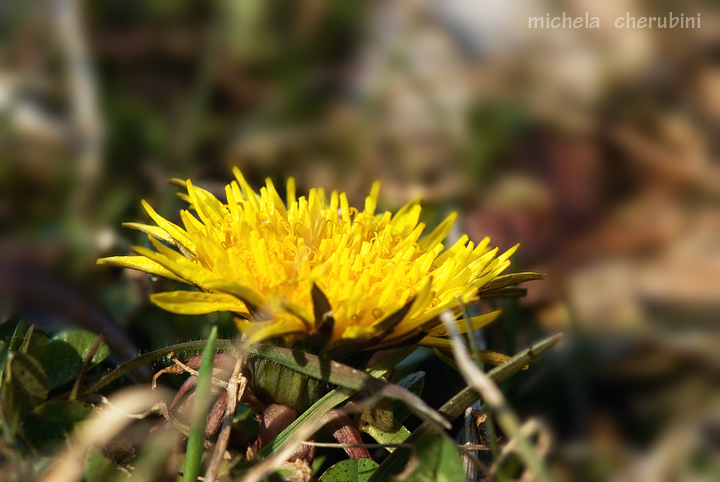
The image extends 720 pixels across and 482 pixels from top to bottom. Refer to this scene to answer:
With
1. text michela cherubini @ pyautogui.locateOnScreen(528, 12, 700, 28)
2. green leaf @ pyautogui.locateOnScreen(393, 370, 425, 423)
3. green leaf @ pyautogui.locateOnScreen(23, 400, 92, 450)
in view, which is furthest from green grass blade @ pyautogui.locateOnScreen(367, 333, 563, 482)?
text michela cherubini @ pyautogui.locateOnScreen(528, 12, 700, 28)

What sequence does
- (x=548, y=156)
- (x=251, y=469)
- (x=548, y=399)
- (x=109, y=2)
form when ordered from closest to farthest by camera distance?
(x=251, y=469)
(x=548, y=399)
(x=548, y=156)
(x=109, y=2)

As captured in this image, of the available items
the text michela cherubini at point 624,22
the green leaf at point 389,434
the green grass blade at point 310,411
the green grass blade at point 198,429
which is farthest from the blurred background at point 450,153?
the green grass blade at point 198,429

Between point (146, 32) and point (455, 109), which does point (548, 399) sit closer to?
point (455, 109)

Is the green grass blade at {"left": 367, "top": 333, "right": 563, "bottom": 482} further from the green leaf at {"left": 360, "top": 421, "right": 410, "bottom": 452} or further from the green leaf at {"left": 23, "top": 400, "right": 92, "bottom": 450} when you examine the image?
the green leaf at {"left": 23, "top": 400, "right": 92, "bottom": 450}

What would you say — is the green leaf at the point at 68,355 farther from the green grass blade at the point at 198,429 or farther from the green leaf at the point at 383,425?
the green leaf at the point at 383,425

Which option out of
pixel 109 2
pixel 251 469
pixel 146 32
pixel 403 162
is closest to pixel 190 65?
pixel 146 32

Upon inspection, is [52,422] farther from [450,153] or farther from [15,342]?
[450,153]
